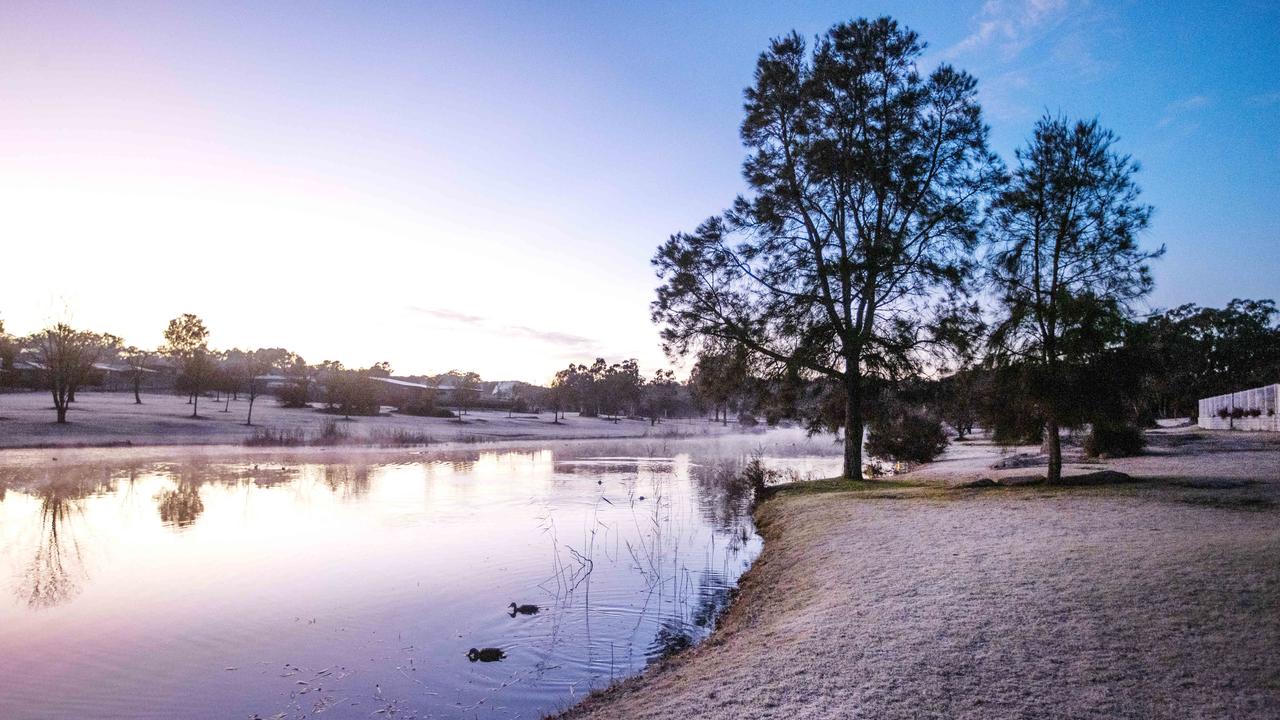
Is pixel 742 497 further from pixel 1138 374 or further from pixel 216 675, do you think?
pixel 216 675

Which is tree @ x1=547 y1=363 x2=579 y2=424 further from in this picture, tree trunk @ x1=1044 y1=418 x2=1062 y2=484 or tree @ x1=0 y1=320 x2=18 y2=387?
tree trunk @ x1=1044 y1=418 x2=1062 y2=484

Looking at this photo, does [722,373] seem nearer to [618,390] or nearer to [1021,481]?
[1021,481]

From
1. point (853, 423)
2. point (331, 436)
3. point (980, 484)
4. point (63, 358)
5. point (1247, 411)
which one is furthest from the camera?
point (331, 436)

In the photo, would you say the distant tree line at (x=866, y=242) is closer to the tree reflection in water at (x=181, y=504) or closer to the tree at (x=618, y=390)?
the tree reflection in water at (x=181, y=504)

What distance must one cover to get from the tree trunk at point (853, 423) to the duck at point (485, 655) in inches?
621

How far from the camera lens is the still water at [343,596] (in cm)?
695

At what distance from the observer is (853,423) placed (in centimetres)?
2153

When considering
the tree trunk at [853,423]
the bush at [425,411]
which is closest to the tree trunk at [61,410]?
the bush at [425,411]

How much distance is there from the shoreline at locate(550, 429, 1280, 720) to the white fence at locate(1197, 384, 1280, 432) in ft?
118

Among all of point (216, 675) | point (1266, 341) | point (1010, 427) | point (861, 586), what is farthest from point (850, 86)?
point (1266, 341)

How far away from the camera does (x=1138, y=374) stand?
55.4 ft

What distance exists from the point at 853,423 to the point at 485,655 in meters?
16.3

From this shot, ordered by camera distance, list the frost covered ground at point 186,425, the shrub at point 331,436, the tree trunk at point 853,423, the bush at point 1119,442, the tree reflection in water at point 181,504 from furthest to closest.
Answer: the shrub at point 331,436
the frost covered ground at point 186,425
the bush at point 1119,442
the tree trunk at point 853,423
the tree reflection in water at point 181,504

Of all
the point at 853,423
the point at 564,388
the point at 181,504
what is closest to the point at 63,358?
the point at 181,504
